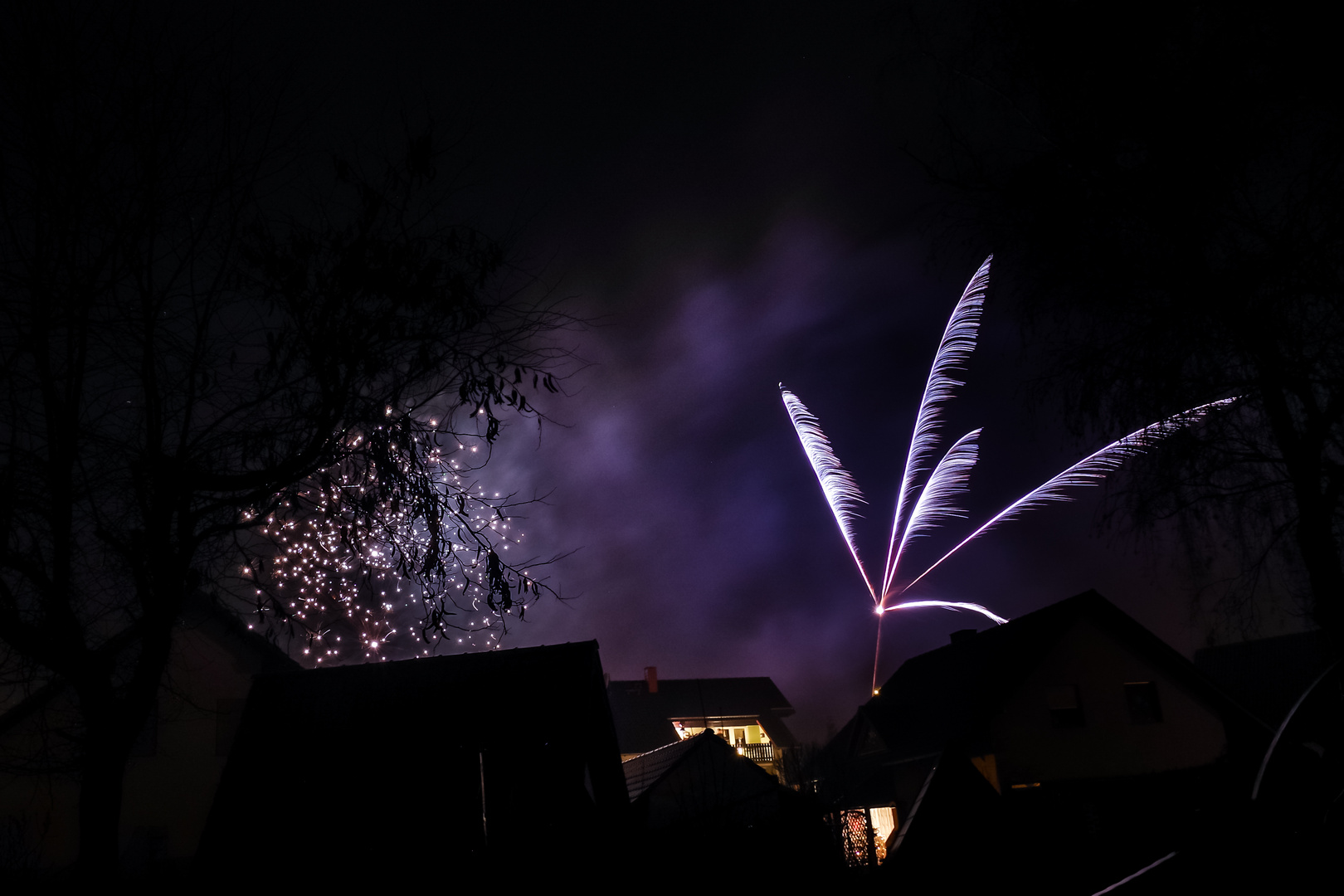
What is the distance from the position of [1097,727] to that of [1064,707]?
3.34ft

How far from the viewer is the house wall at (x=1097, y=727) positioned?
2403cm

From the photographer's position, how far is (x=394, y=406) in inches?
293

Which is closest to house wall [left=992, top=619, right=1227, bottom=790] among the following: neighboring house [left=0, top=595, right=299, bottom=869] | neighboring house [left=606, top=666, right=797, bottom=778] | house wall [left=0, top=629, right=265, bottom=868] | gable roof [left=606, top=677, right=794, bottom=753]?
neighboring house [left=0, top=595, right=299, bottom=869]

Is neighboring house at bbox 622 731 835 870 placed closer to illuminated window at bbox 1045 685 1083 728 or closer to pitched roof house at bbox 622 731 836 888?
pitched roof house at bbox 622 731 836 888

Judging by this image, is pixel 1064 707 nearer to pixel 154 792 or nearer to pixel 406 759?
pixel 406 759

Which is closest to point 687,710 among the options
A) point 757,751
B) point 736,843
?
point 757,751

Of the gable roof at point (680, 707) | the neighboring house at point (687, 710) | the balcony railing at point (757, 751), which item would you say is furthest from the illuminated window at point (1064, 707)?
the gable roof at point (680, 707)

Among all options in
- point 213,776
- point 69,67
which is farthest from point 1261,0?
point 213,776

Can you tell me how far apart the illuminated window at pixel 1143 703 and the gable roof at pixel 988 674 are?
2.77 feet

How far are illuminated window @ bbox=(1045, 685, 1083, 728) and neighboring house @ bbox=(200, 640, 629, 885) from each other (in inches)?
567

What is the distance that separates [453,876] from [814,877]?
298cm

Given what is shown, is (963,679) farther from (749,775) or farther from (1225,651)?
(1225,651)

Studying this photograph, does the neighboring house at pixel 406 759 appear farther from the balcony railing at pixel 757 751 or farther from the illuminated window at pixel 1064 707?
the balcony railing at pixel 757 751

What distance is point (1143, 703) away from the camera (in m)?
25.2
